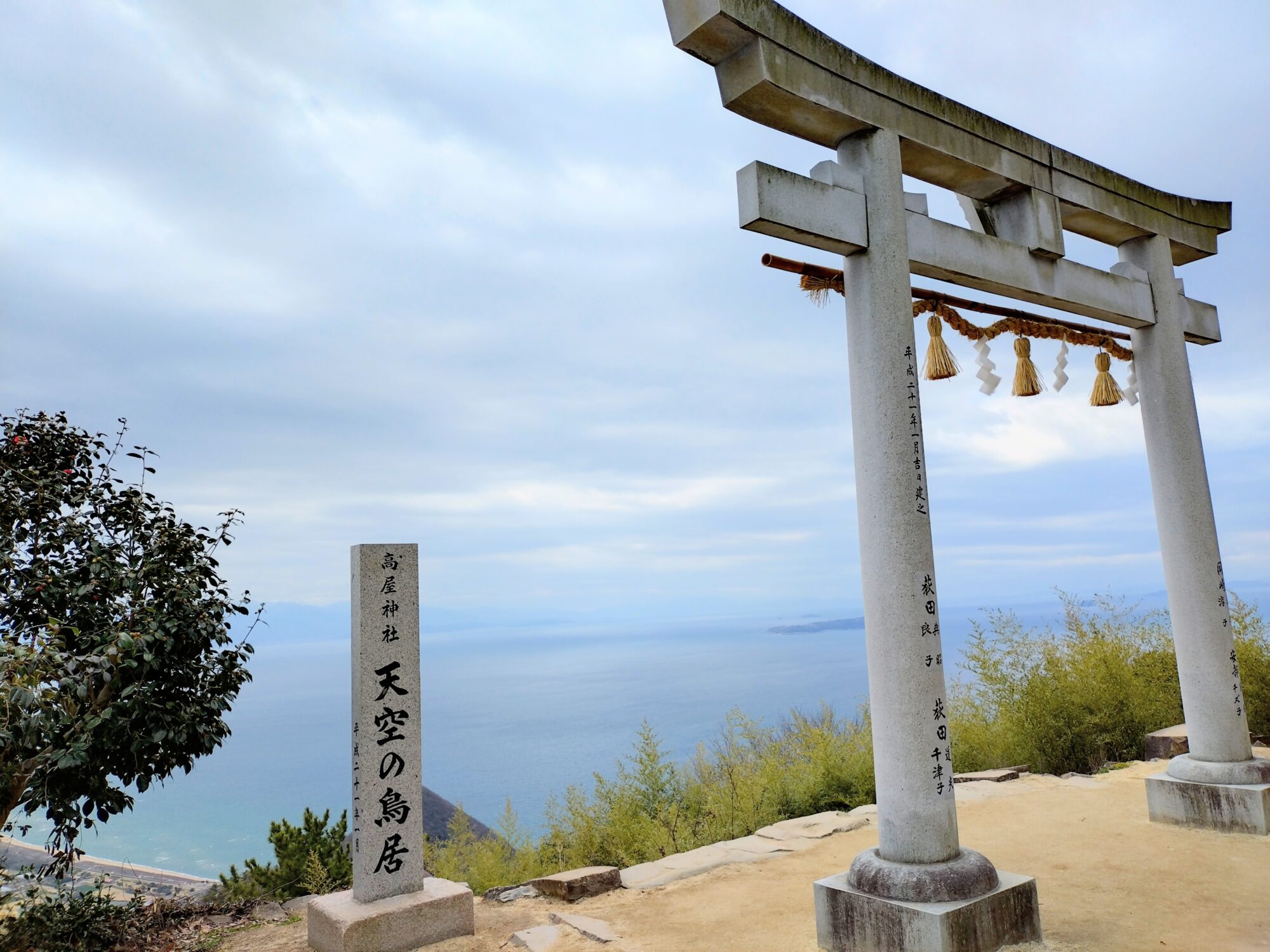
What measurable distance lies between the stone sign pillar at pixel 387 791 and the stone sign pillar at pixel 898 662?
2000 millimetres

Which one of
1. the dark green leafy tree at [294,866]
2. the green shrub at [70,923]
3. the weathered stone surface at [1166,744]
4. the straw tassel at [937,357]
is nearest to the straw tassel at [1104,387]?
the straw tassel at [937,357]

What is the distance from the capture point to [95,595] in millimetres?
4055

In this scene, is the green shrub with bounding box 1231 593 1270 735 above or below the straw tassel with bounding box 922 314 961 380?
below

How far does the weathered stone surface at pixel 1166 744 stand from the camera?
22.0 feet

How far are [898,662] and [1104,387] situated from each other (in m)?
3.29

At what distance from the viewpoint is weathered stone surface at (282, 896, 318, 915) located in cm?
494

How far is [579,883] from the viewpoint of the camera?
4438 mm

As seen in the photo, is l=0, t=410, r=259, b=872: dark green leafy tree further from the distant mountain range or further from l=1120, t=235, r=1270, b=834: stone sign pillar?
the distant mountain range

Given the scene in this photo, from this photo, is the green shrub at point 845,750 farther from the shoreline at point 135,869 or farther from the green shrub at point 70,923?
the green shrub at point 70,923

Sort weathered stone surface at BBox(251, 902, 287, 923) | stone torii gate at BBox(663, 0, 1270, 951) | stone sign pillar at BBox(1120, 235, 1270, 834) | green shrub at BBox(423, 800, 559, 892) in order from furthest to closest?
green shrub at BBox(423, 800, 559, 892) → weathered stone surface at BBox(251, 902, 287, 923) → stone sign pillar at BBox(1120, 235, 1270, 834) → stone torii gate at BBox(663, 0, 1270, 951)

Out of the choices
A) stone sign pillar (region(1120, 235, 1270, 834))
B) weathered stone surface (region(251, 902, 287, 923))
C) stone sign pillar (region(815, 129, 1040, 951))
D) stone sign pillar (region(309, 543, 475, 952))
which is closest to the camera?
stone sign pillar (region(815, 129, 1040, 951))

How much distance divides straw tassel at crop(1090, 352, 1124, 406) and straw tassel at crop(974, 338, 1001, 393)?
3.68 feet

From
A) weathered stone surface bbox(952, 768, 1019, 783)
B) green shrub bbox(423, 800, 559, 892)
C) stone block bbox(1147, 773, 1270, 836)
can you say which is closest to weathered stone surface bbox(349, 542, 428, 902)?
green shrub bbox(423, 800, 559, 892)

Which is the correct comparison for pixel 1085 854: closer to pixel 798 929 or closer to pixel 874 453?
pixel 798 929
